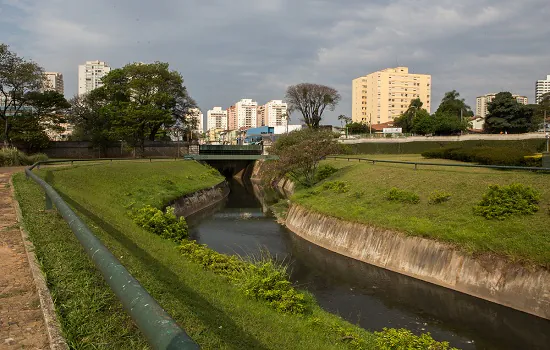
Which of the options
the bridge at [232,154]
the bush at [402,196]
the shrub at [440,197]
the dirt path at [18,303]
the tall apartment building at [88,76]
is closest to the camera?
the dirt path at [18,303]

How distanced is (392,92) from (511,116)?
222 ft

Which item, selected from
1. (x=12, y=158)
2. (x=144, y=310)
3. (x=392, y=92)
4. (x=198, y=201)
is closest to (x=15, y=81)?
(x=12, y=158)

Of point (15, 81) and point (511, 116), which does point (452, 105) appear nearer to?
point (511, 116)

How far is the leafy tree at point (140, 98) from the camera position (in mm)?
61094

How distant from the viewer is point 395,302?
1483 centimetres

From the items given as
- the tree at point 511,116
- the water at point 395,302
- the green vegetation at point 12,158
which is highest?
the tree at point 511,116

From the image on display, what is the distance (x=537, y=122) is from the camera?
8019 cm

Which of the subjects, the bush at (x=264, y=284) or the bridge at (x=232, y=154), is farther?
the bridge at (x=232, y=154)

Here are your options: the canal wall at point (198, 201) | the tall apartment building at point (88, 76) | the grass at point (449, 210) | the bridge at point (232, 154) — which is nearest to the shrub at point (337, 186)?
the grass at point (449, 210)

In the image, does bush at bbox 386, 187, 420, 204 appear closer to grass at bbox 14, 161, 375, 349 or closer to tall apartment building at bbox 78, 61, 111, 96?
grass at bbox 14, 161, 375, 349

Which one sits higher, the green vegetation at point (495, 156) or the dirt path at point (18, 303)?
the green vegetation at point (495, 156)

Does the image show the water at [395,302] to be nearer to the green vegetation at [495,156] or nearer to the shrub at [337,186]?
the shrub at [337,186]

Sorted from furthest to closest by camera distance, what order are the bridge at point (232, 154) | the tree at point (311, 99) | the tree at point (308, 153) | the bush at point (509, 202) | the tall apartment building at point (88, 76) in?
the tall apartment building at point (88, 76) < the tree at point (311, 99) < the bridge at point (232, 154) < the tree at point (308, 153) < the bush at point (509, 202)

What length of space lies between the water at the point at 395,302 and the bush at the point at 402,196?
15.8ft
